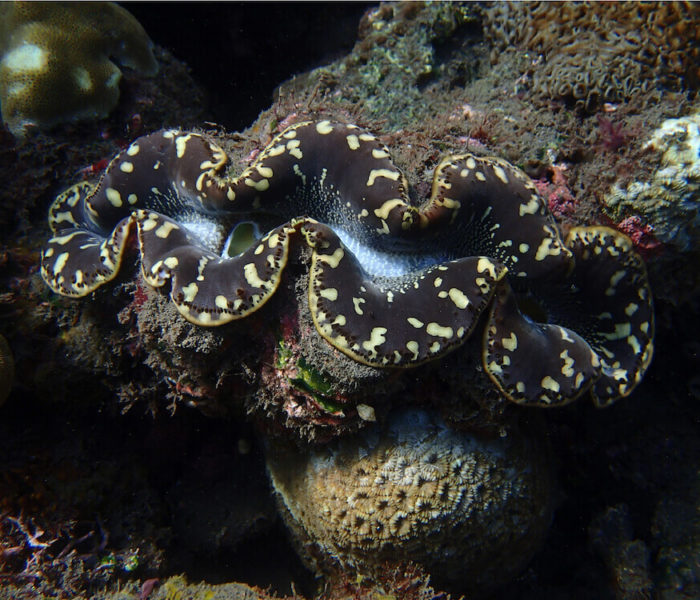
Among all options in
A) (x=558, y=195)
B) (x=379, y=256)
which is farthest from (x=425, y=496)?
(x=558, y=195)

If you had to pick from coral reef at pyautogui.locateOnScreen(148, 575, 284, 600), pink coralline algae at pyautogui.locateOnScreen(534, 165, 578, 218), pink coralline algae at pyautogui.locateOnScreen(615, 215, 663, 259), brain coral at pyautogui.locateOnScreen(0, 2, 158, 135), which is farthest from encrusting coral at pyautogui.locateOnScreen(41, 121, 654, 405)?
coral reef at pyautogui.locateOnScreen(148, 575, 284, 600)

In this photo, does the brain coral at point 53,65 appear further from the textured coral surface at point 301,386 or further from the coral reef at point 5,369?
the coral reef at point 5,369

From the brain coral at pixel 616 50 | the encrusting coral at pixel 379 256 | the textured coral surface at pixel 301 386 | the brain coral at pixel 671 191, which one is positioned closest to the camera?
the encrusting coral at pixel 379 256

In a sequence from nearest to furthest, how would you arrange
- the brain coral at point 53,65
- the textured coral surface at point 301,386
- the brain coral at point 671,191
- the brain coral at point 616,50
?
1. the brain coral at point 671,191
2. the textured coral surface at point 301,386
3. the brain coral at point 616,50
4. the brain coral at point 53,65

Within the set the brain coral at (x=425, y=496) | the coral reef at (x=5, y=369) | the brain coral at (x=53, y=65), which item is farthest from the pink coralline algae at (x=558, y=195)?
the coral reef at (x=5, y=369)

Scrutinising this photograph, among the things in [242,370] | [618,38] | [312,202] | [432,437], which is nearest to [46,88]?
[312,202]

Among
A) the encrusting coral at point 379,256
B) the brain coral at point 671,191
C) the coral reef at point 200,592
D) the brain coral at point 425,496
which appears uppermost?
the brain coral at point 671,191

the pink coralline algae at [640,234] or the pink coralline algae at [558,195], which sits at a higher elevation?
the pink coralline algae at [558,195]

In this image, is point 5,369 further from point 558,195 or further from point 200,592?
point 558,195
